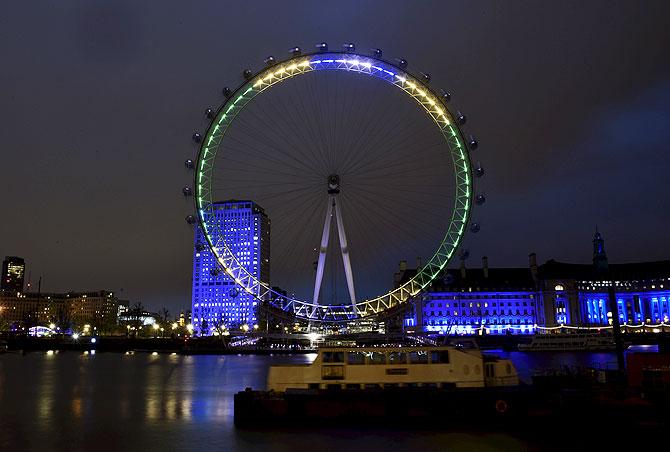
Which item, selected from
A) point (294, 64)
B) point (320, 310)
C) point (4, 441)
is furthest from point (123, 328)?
point (4, 441)

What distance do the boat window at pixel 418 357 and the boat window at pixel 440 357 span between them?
0.95 ft

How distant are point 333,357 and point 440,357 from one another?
4.90 m

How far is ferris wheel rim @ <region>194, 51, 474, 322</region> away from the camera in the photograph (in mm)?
48406

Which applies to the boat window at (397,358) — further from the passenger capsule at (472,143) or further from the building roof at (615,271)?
the building roof at (615,271)

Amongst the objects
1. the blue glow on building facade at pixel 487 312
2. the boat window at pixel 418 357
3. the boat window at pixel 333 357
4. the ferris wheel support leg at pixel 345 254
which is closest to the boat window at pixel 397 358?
the boat window at pixel 418 357

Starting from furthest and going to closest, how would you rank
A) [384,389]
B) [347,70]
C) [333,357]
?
[347,70], [333,357], [384,389]

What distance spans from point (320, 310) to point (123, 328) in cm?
14879

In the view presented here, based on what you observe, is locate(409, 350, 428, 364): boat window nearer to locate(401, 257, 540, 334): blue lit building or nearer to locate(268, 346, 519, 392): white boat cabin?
locate(268, 346, 519, 392): white boat cabin

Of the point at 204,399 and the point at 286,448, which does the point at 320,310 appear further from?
the point at 286,448

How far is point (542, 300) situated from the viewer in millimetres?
153250

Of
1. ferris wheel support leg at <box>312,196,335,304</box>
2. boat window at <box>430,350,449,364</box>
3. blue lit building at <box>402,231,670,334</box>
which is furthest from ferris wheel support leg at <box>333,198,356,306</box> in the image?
blue lit building at <box>402,231,670,334</box>

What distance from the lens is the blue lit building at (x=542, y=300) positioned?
152125 mm

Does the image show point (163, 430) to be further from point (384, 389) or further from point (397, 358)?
point (397, 358)

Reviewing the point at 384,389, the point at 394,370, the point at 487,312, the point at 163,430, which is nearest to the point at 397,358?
the point at 394,370
